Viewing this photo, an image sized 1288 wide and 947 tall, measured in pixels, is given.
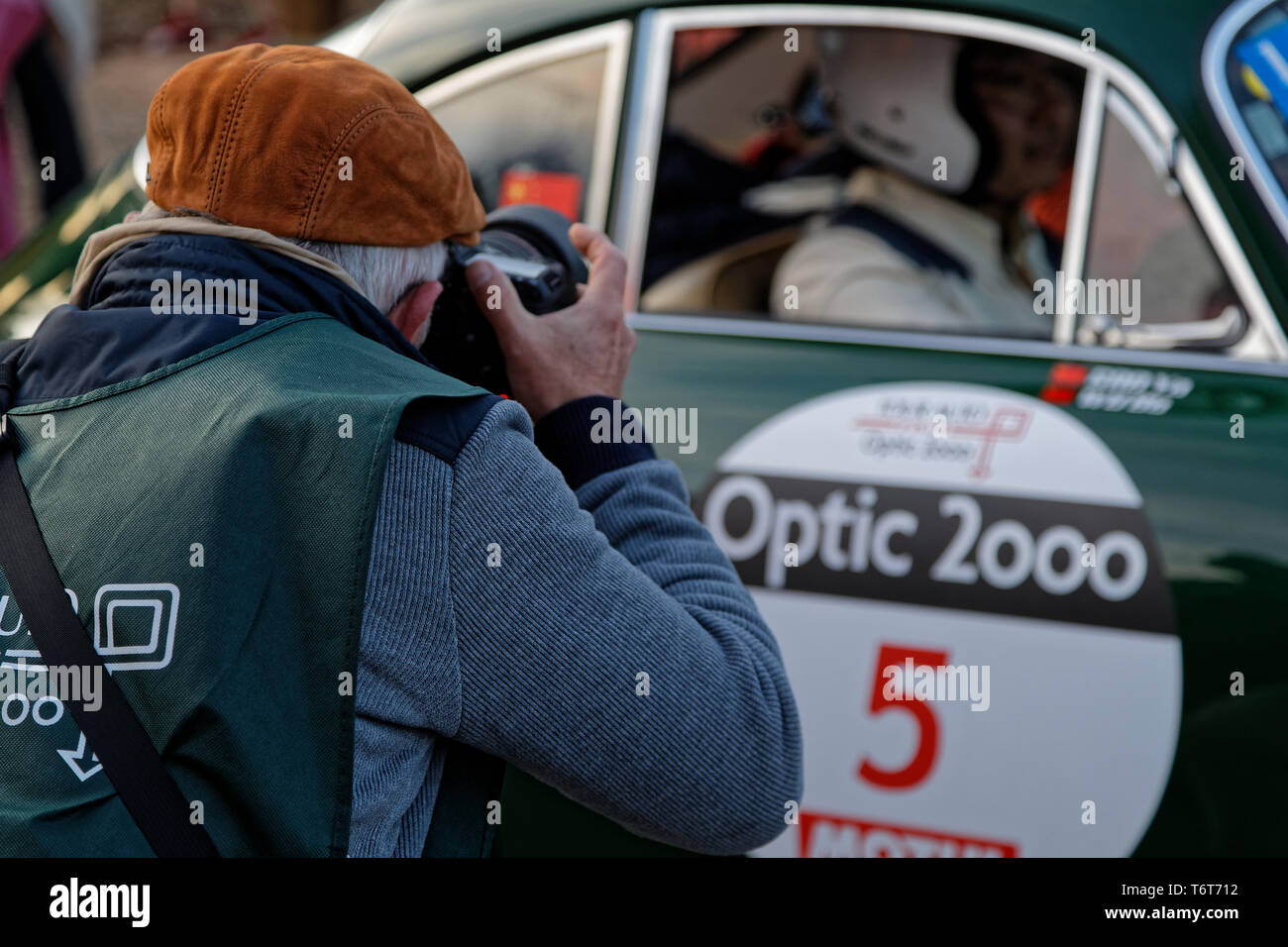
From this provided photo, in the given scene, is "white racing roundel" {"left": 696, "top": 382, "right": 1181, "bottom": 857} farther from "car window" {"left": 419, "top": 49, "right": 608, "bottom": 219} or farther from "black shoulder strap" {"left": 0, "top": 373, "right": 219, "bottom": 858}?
"black shoulder strap" {"left": 0, "top": 373, "right": 219, "bottom": 858}

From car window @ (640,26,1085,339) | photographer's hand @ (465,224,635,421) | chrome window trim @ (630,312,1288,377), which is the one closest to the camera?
photographer's hand @ (465,224,635,421)

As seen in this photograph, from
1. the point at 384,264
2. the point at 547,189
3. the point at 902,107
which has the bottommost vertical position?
the point at 384,264

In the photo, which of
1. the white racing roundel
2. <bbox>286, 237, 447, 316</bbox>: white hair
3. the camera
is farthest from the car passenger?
<bbox>286, 237, 447, 316</bbox>: white hair

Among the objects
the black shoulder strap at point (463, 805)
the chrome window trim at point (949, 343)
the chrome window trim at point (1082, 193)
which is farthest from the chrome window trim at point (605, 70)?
the black shoulder strap at point (463, 805)

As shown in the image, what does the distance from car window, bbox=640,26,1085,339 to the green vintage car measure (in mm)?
14

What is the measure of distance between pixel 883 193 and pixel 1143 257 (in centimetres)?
57

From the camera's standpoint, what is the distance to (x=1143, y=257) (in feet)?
7.71

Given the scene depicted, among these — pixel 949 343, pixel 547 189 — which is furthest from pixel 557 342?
pixel 547 189

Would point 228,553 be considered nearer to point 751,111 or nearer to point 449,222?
point 449,222

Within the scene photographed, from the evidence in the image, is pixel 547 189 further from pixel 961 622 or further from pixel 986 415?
pixel 961 622

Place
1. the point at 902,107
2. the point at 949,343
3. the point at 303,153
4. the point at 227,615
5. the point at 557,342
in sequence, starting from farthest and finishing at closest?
the point at 902,107
the point at 949,343
the point at 557,342
the point at 303,153
the point at 227,615

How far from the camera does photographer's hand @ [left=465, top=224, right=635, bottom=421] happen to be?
1.32 m

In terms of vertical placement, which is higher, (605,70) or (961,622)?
(605,70)

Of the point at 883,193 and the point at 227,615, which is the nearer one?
the point at 227,615
